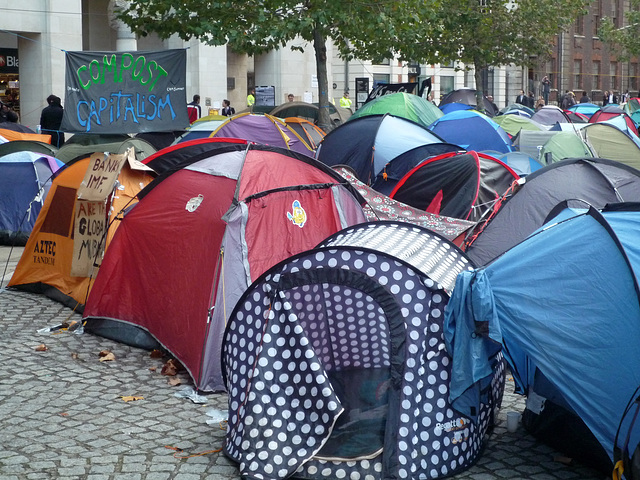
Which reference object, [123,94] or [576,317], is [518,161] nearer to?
[123,94]

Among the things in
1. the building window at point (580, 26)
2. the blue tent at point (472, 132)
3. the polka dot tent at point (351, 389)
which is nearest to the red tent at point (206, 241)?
the polka dot tent at point (351, 389)

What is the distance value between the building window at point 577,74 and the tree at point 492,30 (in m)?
28.5

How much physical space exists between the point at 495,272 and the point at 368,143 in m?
8.19

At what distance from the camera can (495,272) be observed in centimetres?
491

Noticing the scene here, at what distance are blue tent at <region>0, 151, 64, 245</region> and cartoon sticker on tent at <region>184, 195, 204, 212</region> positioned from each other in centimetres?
532

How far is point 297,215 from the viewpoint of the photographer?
729 centimetres

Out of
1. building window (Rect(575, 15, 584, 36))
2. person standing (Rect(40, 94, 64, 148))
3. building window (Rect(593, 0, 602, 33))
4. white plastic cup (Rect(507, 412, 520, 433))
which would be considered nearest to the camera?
white plastic cup (Rect(507, 412, 520, 433))

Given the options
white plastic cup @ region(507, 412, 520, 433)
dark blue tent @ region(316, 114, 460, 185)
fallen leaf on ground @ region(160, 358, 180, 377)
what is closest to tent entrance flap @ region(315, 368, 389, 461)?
white plastic cup @ region(507, 412, 520, 433)

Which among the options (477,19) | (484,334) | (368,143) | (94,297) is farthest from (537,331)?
(477,19)

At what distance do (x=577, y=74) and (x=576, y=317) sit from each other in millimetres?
55598

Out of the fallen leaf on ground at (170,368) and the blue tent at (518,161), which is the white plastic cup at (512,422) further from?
the blue tent at (518,161)

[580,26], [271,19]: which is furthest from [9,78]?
[580,26]

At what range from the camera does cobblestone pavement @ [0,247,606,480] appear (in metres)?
5.08

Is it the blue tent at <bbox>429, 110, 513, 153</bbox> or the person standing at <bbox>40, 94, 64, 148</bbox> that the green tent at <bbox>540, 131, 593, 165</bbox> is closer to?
the blue tent at <bbox>429, 110, 513, 153</bbox>
